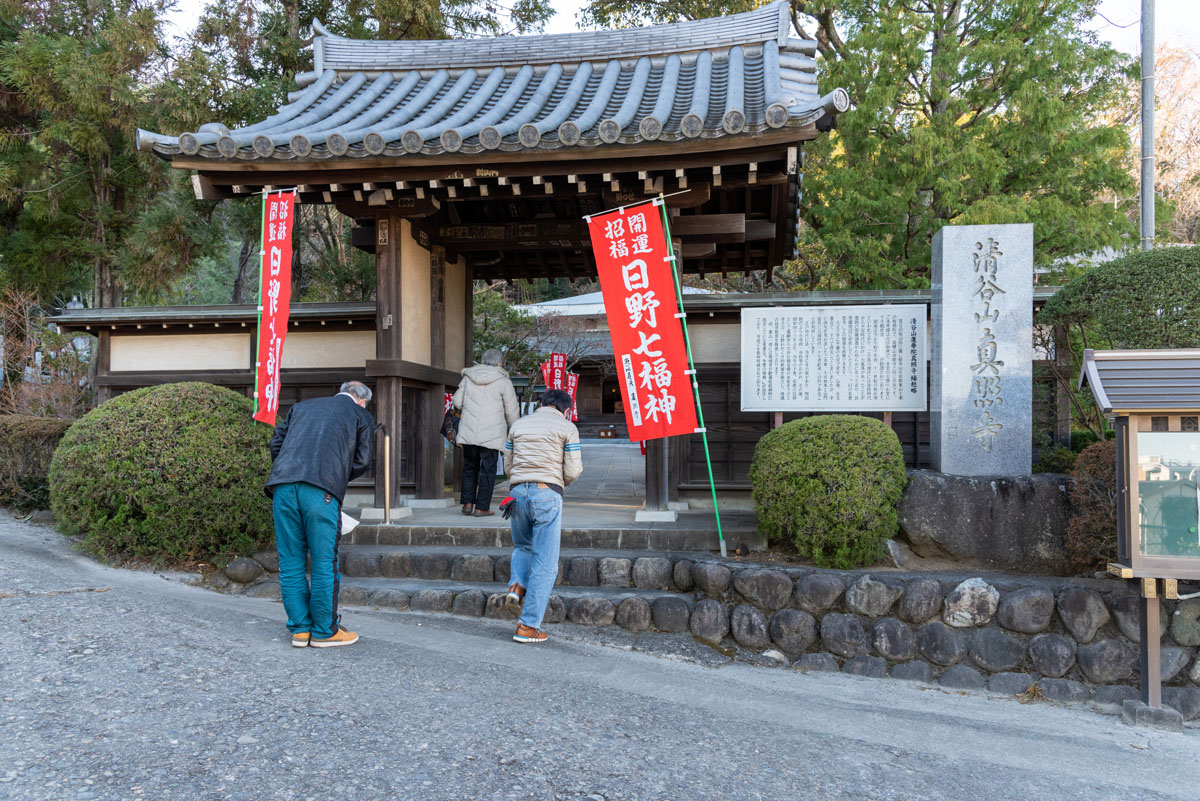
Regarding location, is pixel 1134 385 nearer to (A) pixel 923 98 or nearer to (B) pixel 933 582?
(B) pixel 933 582

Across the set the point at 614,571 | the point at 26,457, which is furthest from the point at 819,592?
the point at 26,457

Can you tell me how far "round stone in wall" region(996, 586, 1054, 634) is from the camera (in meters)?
5.51

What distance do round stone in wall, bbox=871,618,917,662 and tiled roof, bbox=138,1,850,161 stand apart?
4.05 metres

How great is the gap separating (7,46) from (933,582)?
52.4ft

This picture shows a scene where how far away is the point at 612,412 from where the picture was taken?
2788 cm

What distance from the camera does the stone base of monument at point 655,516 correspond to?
25.1 feet

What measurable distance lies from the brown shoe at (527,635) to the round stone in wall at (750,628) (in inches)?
58.8

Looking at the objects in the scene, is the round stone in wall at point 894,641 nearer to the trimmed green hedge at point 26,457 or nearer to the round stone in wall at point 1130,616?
the round stone in wall at point 1130,616

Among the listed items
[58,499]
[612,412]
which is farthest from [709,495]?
[612,412]

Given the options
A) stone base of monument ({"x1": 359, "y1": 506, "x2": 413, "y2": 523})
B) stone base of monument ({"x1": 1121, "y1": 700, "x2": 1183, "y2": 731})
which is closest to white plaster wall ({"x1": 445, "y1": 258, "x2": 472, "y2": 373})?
stone base of monument ({"x1": 359, "y1": 506, "x2": 413, "y2": 523})

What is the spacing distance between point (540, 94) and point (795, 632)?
21.1 feet

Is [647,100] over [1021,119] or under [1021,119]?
under

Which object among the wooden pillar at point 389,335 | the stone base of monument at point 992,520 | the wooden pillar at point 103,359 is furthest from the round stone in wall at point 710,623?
the wooden pillar at point 103,359

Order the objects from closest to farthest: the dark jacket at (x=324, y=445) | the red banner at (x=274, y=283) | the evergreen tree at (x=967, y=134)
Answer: the dark jacket at (x=324, y=445)
the red banner at (x=274, y=283)
the evergreen tree at (x=967, y=134)
